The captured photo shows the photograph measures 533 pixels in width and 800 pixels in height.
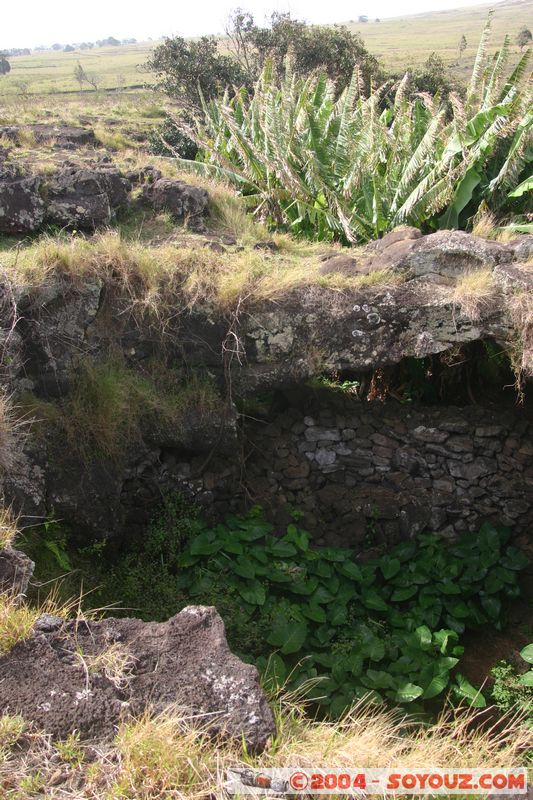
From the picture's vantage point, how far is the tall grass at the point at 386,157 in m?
6.43

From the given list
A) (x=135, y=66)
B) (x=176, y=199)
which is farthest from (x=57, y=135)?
(x=135, y=66)

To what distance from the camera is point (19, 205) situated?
230 inches

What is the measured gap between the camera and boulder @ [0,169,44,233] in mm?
5805

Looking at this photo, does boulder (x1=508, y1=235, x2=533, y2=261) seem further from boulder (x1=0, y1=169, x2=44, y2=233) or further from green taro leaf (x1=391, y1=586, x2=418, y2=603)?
boulder (x1=0, y1=169, x2=44, y2=233)

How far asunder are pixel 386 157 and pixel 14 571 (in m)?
6.02

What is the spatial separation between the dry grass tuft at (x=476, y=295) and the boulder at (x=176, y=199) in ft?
9.22

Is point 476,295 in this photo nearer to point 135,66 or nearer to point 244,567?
point 244,567

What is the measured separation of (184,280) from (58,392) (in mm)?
1338

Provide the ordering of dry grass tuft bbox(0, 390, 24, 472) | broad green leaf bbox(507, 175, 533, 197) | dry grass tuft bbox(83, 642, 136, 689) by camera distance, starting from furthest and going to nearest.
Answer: broad green leaf bbox(507, 175, 533, 197), dry grass tuft bbox(0, 390, 24, 472), dry grass tuft bbox(83, 642, 136, 689)

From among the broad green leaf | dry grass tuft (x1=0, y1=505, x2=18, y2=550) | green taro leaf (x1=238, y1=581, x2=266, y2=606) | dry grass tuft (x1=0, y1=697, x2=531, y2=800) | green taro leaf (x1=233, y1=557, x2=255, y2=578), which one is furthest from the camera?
the broad green leaf

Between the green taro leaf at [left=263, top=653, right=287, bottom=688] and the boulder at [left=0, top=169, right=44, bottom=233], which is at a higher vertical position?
the boulder at [left=0, top=169, right=44, bottom=233]

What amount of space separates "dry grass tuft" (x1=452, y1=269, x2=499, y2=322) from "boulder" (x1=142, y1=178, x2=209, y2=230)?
9.22 feet

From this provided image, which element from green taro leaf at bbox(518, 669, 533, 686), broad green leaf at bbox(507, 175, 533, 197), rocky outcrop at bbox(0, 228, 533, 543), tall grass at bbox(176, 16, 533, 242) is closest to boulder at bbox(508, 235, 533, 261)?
rocky outcrop at bbox(0, 228, 533, 543)

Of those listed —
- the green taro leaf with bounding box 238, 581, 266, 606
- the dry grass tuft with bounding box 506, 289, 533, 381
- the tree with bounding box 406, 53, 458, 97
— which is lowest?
the green taro leaf with bounding box 238, 581, 266, 606
